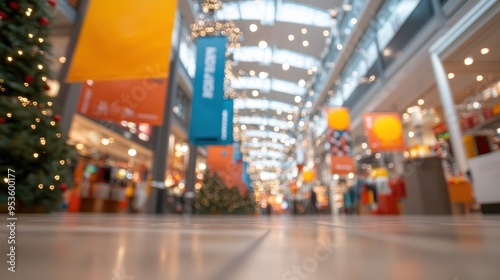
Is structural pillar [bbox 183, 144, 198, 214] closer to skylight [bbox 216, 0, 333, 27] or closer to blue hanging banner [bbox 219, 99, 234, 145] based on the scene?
blue hanging banner [bbox 219, 99, 234, 145]

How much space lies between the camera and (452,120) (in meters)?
6.92

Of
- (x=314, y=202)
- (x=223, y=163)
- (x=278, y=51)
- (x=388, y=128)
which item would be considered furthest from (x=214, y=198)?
(x=278, y=51)

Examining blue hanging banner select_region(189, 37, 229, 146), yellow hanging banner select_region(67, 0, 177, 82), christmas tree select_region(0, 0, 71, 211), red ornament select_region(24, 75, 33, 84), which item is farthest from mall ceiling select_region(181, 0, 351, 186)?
red ornament select_region(24, 75, 33, 84)

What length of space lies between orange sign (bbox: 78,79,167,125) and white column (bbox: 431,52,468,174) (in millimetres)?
6797

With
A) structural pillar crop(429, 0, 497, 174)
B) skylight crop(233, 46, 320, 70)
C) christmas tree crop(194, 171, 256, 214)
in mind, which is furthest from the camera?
skylight crop(233, 46, 320, 70)

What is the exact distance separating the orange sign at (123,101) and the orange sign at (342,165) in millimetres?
7466

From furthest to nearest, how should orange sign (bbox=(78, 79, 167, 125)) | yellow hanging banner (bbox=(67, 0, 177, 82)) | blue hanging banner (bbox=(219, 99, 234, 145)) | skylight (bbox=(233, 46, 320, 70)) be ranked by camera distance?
skylight (bbox=(233, 46, 320, 70)) < blue hanging banner (bbox=(219, 99, 234, 145)) < orange sign (bbox=(78, 79, 167, 125)) < yellow hanging banner (bbox=(67, 0, 177, 82))

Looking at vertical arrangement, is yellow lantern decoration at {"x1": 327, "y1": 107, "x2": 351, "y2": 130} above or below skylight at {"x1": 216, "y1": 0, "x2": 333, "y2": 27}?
below

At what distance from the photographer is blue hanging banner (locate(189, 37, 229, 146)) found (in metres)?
5.97

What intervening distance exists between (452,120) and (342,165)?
4.61m

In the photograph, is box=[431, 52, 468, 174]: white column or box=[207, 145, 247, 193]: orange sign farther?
box=[207, 145, 247, 193]: orange sign

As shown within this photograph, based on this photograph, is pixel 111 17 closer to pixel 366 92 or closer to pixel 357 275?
pixel 357 275

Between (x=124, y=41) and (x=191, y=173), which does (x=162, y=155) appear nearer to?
(x=191, y=173)

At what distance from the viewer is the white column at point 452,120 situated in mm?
6595
